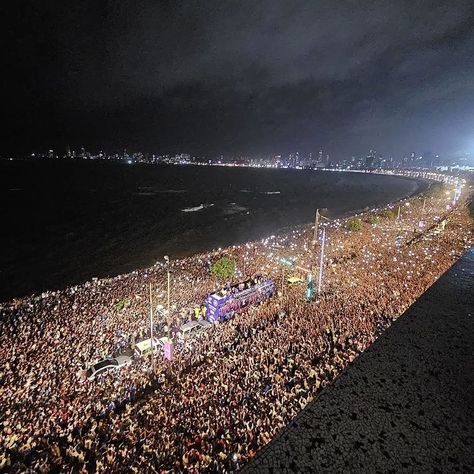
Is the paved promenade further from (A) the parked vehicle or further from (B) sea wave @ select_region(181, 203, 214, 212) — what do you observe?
(B) sea wave @ select_region(181, 203, 214, 212)

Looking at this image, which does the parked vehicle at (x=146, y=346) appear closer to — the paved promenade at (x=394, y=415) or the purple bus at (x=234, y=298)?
the purple bus at (x=234, y=298)

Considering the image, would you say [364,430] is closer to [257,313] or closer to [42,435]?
[42,435]

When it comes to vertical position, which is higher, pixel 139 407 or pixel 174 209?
pixel 139 407

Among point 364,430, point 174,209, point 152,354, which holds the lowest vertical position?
point 174,209

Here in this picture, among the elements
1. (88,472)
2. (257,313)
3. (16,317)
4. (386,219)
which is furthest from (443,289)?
(386,219)

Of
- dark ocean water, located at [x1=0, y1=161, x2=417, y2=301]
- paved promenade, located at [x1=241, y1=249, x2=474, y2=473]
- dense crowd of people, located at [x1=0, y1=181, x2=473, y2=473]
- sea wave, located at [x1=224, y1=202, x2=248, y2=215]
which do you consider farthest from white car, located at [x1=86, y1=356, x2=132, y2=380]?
sea wave, located at [x1=224, y1=202, x2=248, y2=215]

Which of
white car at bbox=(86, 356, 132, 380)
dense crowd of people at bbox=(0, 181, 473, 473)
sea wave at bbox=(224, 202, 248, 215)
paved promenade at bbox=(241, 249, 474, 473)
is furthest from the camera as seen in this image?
sea wave at bbox=(224, 202, 248, 215)

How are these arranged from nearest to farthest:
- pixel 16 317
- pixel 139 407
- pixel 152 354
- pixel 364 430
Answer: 1. pixel 364 430
2. pixel 139 407
3. pixel 152 354
4. pixel 16 317

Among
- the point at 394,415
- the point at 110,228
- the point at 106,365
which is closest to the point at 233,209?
the point at 110,228
